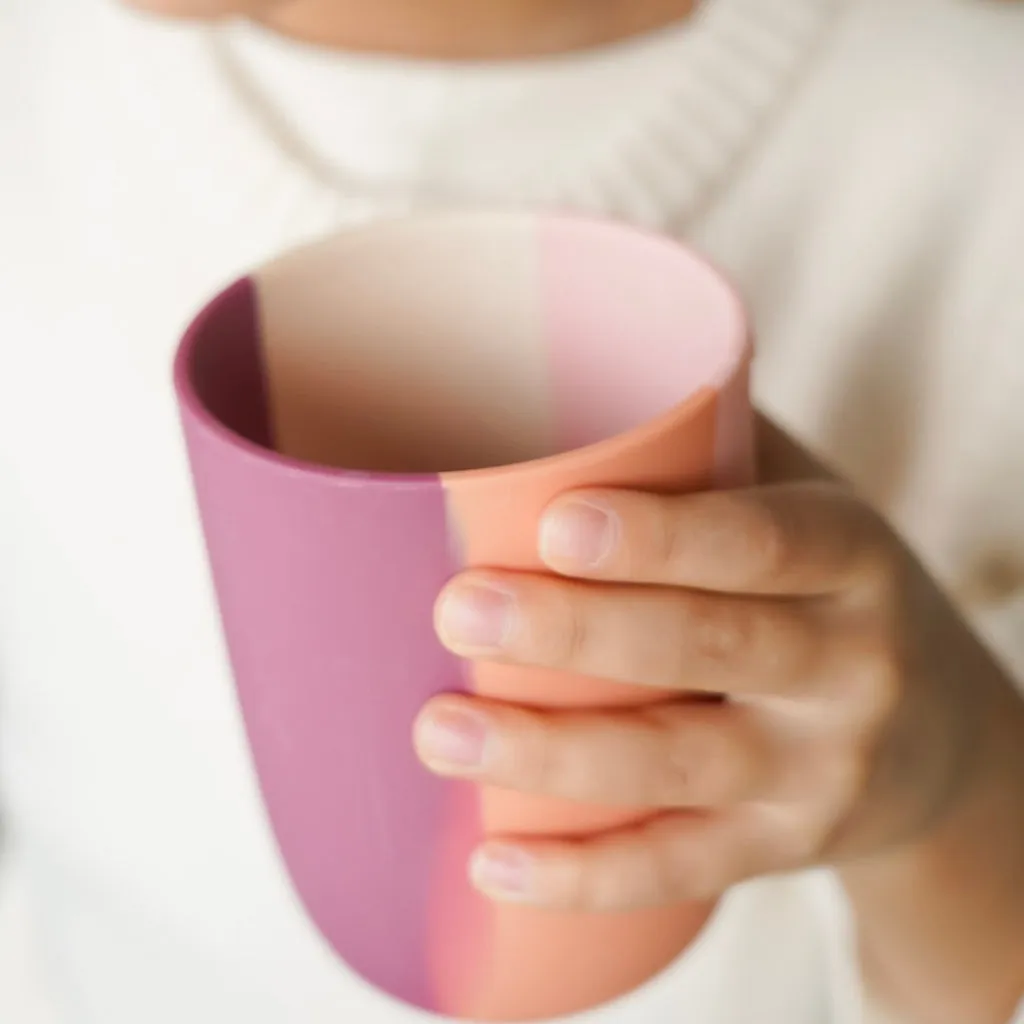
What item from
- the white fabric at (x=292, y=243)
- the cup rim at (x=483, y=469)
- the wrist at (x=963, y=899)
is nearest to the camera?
the cup rim at (x=483, y=469)

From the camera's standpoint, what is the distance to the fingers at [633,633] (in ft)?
0.92

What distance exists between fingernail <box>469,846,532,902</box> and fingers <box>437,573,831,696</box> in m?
0.06

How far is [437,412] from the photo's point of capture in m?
0.41

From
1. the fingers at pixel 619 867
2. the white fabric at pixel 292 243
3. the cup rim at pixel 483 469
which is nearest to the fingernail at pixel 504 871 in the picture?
the fingers at pixel 619 867

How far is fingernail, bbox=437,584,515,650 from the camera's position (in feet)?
0.91

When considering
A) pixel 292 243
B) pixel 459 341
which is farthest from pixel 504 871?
pixel 292 243

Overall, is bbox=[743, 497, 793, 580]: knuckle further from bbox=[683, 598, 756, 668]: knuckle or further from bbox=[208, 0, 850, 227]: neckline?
bbox=[208, 0, 850, 227]: neckline

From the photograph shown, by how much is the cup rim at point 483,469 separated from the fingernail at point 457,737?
6 cm

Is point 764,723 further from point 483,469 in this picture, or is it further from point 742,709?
point 483,469

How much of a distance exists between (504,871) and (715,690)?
0.07m

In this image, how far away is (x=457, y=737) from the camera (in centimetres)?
30

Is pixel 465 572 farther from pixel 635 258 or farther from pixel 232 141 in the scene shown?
pixel 232 141

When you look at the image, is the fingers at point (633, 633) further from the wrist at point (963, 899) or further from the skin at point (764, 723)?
the wrist at point (963, 899)

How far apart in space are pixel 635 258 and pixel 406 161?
27cm
